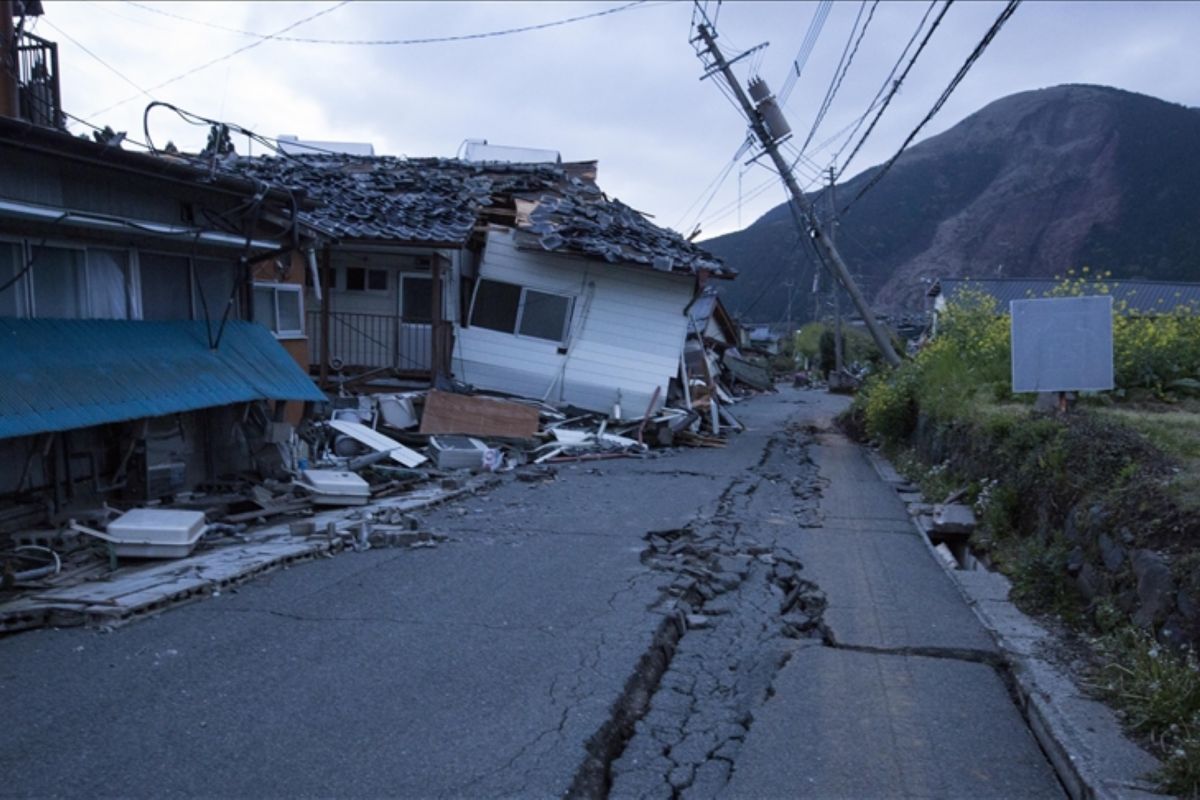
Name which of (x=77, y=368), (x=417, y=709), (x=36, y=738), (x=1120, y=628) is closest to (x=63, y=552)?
(x=77, y=368)

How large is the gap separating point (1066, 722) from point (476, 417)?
12847 mm

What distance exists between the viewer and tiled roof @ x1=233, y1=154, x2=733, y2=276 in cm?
1762

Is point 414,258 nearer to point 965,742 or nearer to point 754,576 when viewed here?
point 754,576

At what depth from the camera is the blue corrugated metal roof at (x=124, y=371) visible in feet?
25.3

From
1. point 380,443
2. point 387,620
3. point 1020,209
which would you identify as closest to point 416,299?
point 380,443

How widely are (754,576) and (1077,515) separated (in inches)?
103

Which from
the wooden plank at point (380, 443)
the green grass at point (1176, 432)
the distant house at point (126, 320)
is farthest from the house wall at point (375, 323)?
the green grass at point (1176, 432)

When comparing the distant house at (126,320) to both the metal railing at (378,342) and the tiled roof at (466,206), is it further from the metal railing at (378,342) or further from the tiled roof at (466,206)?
the metal railing at (378,342)

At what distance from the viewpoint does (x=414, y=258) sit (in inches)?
716

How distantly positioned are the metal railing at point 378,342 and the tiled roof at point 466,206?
1.97 m

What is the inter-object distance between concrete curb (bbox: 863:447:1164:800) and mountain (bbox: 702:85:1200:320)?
52.8m

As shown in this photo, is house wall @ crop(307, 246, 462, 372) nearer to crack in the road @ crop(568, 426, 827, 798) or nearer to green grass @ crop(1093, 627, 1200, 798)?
crack in the road @ crop(568, 426, 827, 798)

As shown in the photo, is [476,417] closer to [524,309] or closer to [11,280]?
[524,309]

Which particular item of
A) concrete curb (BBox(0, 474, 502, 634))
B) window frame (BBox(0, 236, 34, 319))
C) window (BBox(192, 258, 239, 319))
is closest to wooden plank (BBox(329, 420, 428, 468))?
window (BBox(192, 258, 239, 319))
